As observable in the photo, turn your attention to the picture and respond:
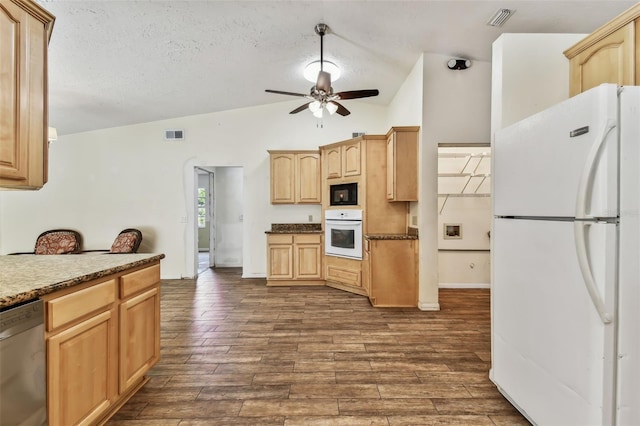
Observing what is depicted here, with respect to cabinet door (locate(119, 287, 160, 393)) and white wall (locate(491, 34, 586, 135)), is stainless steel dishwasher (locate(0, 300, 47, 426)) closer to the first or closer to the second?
cabinet door (locate(119, 287, 160, 393))

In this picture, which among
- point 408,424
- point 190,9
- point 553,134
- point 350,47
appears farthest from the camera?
point 350,47

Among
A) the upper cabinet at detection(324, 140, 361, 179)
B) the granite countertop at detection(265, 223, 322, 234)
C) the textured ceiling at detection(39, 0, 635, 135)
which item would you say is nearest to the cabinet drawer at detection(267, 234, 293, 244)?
the granite countertop at detection(265, 223, 322, 234)

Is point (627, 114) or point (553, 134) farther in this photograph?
point (553, 134)

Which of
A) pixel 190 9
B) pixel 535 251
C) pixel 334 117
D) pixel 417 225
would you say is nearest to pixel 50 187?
pixel 190 9

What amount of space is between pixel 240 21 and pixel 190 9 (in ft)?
1.50

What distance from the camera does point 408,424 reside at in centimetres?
162

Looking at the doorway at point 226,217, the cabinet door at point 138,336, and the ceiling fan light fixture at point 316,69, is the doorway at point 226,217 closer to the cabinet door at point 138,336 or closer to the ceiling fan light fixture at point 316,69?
the ceiling fan light fixture at point 316,69

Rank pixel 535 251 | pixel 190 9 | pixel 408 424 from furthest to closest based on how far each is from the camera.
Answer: pixel 190 9
pixel 408 424
pixel 535 251

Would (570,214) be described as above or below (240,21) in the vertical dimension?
below

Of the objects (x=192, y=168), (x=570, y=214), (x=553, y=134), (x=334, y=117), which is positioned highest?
(x=334, y=117)

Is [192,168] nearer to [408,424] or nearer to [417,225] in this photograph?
[417,225]

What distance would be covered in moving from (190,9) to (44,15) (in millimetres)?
1303

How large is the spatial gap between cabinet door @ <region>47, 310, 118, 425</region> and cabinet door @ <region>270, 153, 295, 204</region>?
3609 millimetres

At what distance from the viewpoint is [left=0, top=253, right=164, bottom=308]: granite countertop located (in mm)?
1155
